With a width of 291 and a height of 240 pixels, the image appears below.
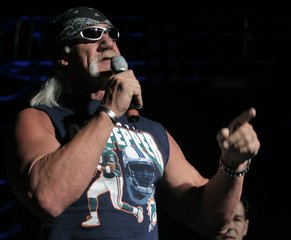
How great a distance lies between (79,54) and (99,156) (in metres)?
0.60

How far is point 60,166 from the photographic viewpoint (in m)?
1.71

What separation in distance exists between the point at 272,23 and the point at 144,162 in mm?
3296

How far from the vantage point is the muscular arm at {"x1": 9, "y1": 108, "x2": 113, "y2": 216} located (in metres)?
1.70

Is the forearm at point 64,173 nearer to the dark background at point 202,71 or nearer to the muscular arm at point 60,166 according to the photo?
the muscular arm at point 60,166

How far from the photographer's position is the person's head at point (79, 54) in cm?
216

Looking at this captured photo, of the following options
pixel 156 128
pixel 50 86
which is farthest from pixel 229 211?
pixel 50 86

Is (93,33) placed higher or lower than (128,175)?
higher

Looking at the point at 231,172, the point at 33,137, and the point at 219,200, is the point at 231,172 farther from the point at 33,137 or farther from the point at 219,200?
the point at 33,137

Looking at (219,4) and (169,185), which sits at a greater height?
(219,4)

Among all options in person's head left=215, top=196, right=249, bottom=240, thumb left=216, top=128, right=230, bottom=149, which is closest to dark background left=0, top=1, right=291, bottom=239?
person's head left=215, top=196, right=249, bottom=240

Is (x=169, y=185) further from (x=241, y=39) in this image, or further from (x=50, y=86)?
(x=241, y=39)

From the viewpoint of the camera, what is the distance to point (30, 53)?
496 cm

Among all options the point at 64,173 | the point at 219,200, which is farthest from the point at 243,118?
the point at 64,173

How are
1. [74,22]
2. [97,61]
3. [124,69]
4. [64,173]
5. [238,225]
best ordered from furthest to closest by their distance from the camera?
[238,225] < [74,22] < [97,61] < [124,69] < [64,173]
